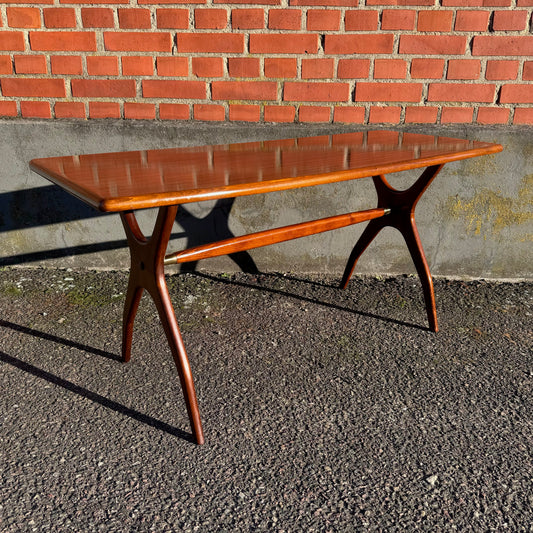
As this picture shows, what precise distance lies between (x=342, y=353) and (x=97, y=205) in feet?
4.11

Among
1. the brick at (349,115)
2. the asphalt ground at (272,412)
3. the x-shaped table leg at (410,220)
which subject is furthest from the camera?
the brick at (349,115)

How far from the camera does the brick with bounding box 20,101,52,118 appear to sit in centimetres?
252

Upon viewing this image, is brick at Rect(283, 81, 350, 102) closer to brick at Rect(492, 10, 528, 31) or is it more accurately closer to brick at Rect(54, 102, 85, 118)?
brick at Rect(492, 10, 528, 31)

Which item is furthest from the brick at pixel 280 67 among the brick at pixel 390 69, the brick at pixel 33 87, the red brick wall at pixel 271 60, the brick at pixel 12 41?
the brick at pixel 12 41

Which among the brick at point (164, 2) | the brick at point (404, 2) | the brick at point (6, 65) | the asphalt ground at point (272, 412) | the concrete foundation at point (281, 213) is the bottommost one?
the asphalt ground at point (272, 412)

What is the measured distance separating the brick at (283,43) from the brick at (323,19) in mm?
41

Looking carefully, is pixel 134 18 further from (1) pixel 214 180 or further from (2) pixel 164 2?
(1) pixel 214 180

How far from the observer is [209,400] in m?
1.79

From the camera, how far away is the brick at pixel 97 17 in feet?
7.73

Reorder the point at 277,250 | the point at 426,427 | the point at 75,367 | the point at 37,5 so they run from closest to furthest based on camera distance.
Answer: the point at 426,427 → the point at 75,367 → the point at 37,5 → the point at 277,250

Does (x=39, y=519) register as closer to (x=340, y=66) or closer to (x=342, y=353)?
(x=342, y=353)

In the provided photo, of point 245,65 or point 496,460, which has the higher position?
point 245,65

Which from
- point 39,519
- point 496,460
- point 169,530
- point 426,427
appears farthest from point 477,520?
point 39,519

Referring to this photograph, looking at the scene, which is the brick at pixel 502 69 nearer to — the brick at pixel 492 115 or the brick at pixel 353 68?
the brick at pixel 492 115
